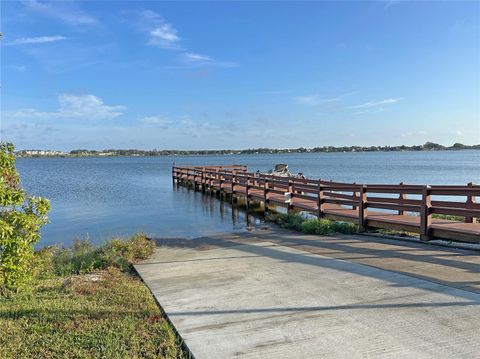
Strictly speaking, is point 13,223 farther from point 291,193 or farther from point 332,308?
point 291,193

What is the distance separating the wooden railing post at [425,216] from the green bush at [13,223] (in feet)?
26.4

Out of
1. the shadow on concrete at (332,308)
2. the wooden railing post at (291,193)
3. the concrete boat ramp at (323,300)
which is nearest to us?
the concrete boat ramp at (323,300)

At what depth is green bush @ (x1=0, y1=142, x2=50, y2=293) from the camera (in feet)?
14.3

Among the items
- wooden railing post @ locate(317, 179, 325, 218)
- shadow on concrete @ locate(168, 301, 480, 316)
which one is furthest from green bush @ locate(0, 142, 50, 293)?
wooden railing post @ locate(317, 179, 325, 218)

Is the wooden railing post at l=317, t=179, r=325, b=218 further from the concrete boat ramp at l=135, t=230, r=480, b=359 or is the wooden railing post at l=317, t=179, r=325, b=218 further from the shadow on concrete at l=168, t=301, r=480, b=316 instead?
the shadow on concrete at l=168, t=301, r=480, b=316

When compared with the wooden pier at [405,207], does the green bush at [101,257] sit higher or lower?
lower

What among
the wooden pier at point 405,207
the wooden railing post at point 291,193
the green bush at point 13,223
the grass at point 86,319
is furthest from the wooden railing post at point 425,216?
the green bush at point 13,223

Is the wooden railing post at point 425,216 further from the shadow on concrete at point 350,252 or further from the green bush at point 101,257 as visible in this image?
the green bush at point 101,257

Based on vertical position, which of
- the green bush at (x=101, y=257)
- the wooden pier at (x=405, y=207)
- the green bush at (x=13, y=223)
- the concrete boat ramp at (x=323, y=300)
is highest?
the green bush at (x=13, y=223)

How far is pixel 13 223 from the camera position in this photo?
443cm

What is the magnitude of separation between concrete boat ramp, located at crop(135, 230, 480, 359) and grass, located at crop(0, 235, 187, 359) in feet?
1.05

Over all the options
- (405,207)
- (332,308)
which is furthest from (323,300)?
(405,207)

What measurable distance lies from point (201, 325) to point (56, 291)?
9.47 feet

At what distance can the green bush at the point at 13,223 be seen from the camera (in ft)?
14.3
